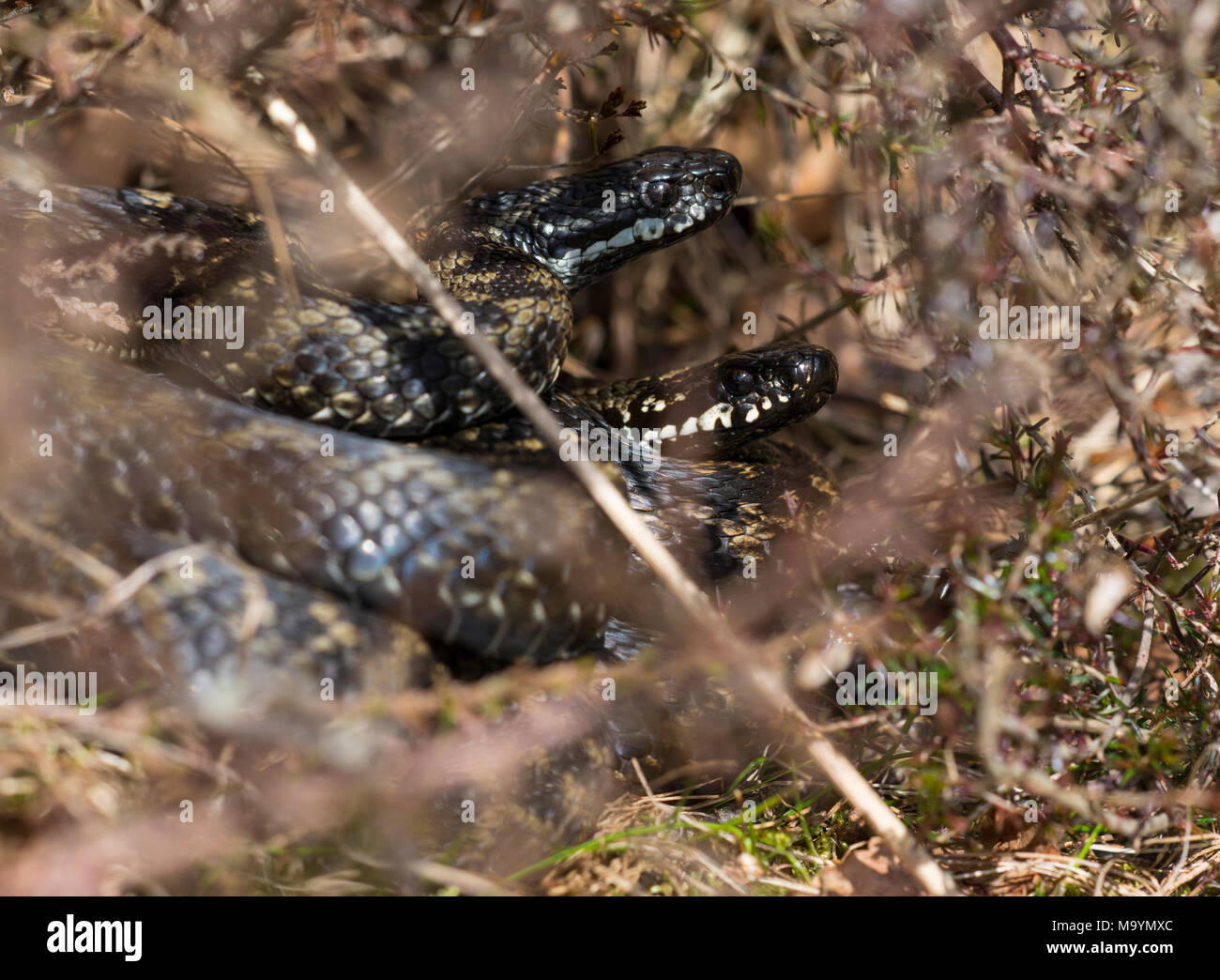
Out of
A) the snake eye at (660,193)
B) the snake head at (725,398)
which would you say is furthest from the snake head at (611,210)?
the snake head at (725,398)

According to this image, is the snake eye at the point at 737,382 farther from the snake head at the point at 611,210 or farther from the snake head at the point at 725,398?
the snake head at the point at 611,210

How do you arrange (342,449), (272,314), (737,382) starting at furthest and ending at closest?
(737,382) < (272,314) < (342,449)

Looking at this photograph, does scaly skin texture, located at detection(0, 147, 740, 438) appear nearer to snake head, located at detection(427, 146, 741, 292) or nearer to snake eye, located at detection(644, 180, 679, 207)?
snake head, located at detection(427, 146, 741, 292)

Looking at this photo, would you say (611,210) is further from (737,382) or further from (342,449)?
(342,449)

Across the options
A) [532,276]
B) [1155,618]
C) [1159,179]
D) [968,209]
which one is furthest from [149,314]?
[1155,618]

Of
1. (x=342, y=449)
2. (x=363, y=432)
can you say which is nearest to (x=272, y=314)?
(x=363, y=432)

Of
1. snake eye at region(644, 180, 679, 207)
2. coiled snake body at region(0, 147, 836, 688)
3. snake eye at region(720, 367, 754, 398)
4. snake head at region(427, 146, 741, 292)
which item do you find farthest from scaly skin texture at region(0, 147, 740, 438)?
snake eye at region(720, 367, 754, 398)
